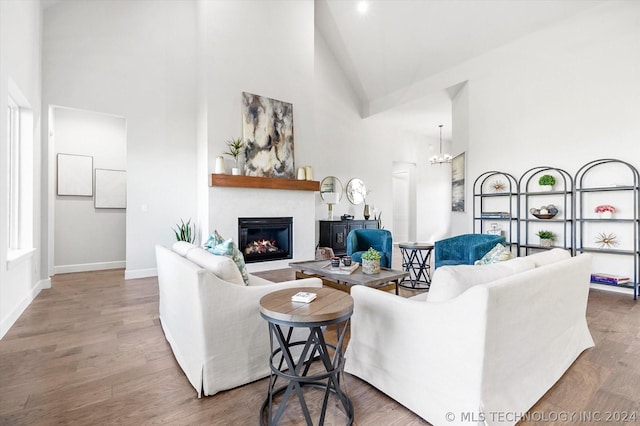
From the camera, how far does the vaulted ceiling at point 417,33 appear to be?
4.68 metres

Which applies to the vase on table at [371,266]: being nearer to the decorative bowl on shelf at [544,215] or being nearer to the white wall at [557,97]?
the decorative bowl on shelf at [544,215]

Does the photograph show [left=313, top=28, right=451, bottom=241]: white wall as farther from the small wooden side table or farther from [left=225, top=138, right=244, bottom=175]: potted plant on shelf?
the small wooden side table

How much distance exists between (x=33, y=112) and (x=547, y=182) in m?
6.80

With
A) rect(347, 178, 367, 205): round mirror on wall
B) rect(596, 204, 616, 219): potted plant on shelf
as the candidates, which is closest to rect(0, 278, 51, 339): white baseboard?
rect(347, 178, 367, 205): round mirror on wall

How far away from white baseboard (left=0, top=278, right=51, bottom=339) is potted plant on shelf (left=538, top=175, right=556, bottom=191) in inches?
248

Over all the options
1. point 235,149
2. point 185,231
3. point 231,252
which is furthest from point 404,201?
point 231,252

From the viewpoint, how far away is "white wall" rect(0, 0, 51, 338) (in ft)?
8.97

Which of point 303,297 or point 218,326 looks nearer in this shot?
point 303,297

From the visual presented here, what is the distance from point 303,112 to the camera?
240 inches

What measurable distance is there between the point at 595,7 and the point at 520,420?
5229mm

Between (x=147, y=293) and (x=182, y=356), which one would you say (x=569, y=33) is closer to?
(x=182, y=356)

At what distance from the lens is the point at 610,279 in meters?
3.94

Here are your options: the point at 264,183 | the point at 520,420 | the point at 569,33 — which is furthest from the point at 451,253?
the point at 569,33

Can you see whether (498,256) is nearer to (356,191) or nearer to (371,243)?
(371,243)
